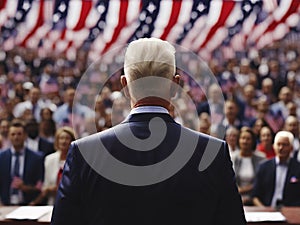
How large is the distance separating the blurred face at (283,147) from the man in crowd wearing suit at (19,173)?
1.92 m

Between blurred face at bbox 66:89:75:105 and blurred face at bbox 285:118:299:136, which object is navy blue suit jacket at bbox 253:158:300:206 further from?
blurred face at bbox 66:89:75:105

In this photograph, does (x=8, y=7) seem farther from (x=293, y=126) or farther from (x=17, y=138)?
(x=293, y=126)

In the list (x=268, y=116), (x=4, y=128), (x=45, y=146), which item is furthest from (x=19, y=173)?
(x=268, y=116)

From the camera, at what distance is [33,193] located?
20.0 ft

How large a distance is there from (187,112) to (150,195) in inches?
246

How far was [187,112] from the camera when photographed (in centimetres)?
821

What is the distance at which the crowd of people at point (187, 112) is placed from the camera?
607 cm

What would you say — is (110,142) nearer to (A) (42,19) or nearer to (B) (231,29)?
(A) (42,19)

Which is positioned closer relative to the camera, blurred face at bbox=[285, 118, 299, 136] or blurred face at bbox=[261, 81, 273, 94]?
blurred face at bbox=[285, 118, 299, 136]

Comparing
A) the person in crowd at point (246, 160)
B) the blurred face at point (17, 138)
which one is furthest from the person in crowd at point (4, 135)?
the person in crowd at point (246, 160)

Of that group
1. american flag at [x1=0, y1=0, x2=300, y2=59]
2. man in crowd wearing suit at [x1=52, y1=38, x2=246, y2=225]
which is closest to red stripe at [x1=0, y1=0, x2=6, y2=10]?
american flag at [x1=0, y1=0, x2=300, y2=59]

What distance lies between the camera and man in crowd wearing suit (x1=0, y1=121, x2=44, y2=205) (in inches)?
241

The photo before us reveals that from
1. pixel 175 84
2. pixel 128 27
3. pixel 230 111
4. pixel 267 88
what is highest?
pixel 128 27

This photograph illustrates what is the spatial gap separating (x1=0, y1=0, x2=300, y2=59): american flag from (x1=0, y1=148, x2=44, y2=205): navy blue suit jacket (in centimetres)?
466
